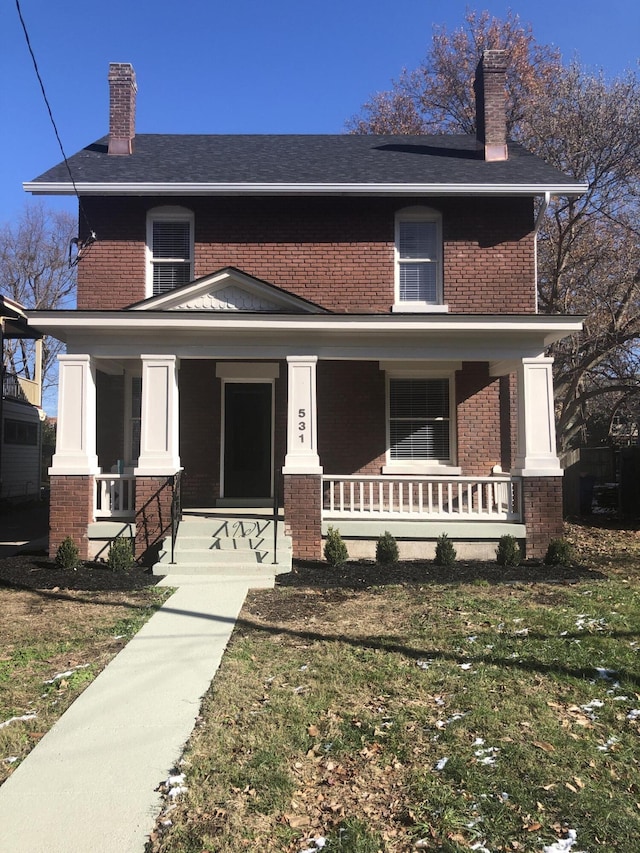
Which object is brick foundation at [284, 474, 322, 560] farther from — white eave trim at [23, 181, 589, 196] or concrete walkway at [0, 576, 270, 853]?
white eave trim at [23, 181, 589, 196]

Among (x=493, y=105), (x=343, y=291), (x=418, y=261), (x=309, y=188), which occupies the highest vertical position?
(x=493, y=105)

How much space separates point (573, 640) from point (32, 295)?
35.2m

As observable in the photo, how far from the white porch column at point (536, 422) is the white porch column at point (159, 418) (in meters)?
5.65

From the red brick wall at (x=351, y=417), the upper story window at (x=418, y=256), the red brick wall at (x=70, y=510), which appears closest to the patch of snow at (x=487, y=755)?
the red brick wall at (x=70, y=510)

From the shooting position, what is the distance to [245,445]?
470 inches

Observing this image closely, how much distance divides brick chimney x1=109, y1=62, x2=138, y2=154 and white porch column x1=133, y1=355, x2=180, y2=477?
5842 mm

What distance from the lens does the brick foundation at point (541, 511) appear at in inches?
388

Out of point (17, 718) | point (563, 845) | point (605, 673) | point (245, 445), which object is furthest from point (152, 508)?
point (563, 845)

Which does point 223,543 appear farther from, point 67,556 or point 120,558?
point 67,556

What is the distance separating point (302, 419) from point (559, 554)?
4447 mm

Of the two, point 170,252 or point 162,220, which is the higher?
point 162,220

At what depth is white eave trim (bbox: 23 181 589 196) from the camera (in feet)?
36.5

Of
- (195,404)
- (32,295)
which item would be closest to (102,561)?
(195,404)

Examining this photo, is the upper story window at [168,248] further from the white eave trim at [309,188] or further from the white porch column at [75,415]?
the white porch column at [75,415]
